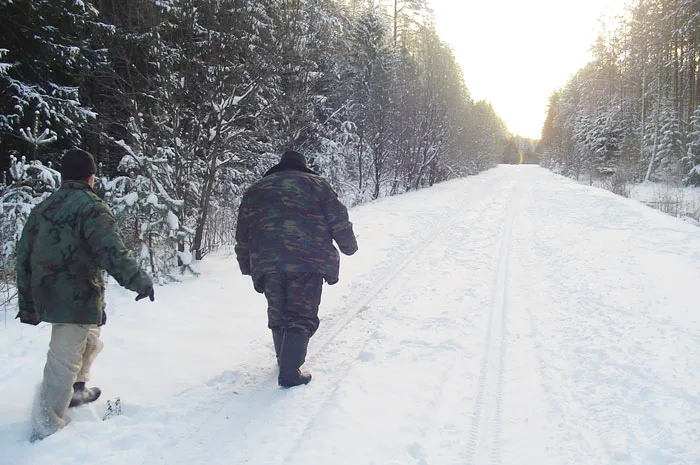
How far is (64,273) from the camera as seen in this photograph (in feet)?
9.02

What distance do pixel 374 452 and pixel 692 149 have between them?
88.9 ft

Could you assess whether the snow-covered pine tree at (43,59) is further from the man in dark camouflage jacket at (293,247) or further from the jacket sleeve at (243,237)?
the man in dark camouflage jacket at (293,247)

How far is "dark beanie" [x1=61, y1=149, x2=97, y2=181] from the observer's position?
112 inches

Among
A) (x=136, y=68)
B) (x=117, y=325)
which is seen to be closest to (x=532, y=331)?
(x=117, y=325)

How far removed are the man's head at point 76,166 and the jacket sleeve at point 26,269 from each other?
0.34m

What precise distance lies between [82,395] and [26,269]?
99 centimetres

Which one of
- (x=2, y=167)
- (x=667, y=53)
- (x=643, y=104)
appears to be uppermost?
(x=667, y=53)

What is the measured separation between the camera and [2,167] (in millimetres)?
8742

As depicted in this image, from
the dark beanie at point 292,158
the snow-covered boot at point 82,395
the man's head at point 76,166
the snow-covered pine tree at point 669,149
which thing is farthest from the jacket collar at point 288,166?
the snow-covered pine tree at point 669,149

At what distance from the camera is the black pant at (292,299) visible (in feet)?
11.3

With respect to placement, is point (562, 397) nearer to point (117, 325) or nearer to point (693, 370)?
point (693, 370)

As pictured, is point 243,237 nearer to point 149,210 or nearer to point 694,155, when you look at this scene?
point 149,210

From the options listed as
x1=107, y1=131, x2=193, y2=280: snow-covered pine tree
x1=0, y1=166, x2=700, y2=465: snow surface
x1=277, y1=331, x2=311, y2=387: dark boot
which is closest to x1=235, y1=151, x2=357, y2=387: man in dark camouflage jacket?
x1=277, y1=331, x2=311, y2=387: dark boot

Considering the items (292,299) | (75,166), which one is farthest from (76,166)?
(292,299)
